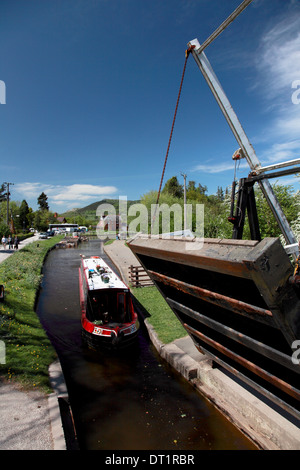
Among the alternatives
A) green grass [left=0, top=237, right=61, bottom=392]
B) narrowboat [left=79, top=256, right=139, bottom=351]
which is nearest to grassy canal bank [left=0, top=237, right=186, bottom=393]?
green grass [left=0, top=237, right=61, bottom=392]

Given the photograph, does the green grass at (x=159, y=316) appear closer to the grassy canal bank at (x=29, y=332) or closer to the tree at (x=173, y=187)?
the grassy canal bank at (x=29, y=332)

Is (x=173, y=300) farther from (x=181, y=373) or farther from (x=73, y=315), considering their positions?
(x=73, y=315)

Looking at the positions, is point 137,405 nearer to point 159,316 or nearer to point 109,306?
point 109,306

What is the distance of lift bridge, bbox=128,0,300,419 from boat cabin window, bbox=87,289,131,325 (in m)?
4.64

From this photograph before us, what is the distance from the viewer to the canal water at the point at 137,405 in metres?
5.48

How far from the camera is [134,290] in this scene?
14625 mm

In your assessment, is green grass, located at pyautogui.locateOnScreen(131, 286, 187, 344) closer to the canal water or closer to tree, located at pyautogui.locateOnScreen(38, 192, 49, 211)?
the canal water

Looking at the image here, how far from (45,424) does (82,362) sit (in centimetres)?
398

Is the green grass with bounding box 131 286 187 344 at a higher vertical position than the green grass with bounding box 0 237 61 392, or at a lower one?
lower

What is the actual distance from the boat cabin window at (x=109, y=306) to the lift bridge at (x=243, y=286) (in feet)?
15.2

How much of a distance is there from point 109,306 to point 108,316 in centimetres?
40

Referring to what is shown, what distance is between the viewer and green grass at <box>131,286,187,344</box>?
9.20 m

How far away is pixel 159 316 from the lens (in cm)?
1094
